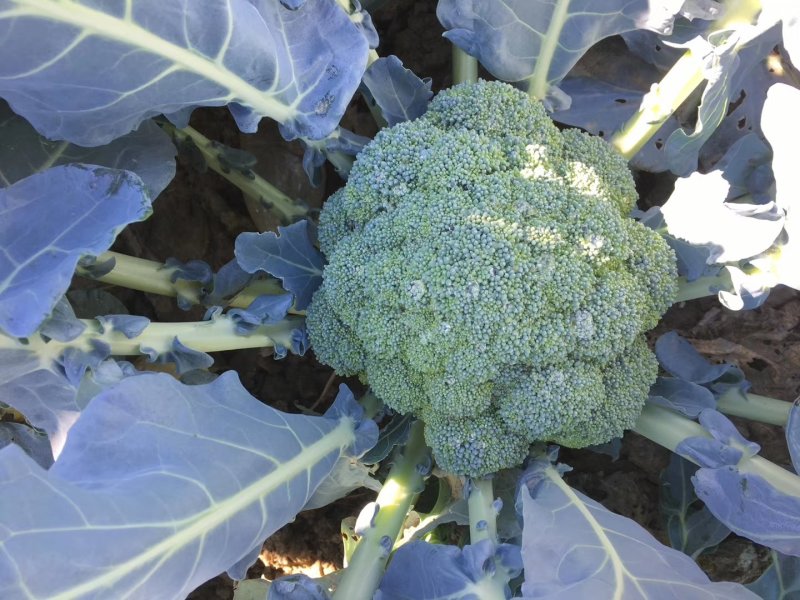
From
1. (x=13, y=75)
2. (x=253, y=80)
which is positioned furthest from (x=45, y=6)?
(x=253, y=80)

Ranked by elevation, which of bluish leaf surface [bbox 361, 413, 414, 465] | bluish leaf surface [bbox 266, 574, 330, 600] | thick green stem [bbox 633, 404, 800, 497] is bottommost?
bluish leaf surface [bbox 361, 413, 414, 465]

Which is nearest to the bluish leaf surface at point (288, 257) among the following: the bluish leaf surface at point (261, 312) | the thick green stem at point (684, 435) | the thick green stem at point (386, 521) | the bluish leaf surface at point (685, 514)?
the bluish leaf surface at point (261, 312)

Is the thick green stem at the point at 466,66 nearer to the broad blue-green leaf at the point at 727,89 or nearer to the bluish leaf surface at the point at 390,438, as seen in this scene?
the broad blue-green leaf at the point at 727,89

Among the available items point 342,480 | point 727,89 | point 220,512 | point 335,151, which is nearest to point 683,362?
point 727,89

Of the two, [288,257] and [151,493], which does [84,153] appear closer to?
[288,257]

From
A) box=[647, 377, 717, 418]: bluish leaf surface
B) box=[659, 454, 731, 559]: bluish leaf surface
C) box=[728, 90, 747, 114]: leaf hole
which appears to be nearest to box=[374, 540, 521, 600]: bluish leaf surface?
box=[647, 377, 717, 418]: bluish leaf surface

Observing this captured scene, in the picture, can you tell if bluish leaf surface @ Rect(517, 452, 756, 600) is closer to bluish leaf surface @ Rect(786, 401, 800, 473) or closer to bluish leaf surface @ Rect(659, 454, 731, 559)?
bluish leaf surface @ Rect(786, 401, 800, 473)
